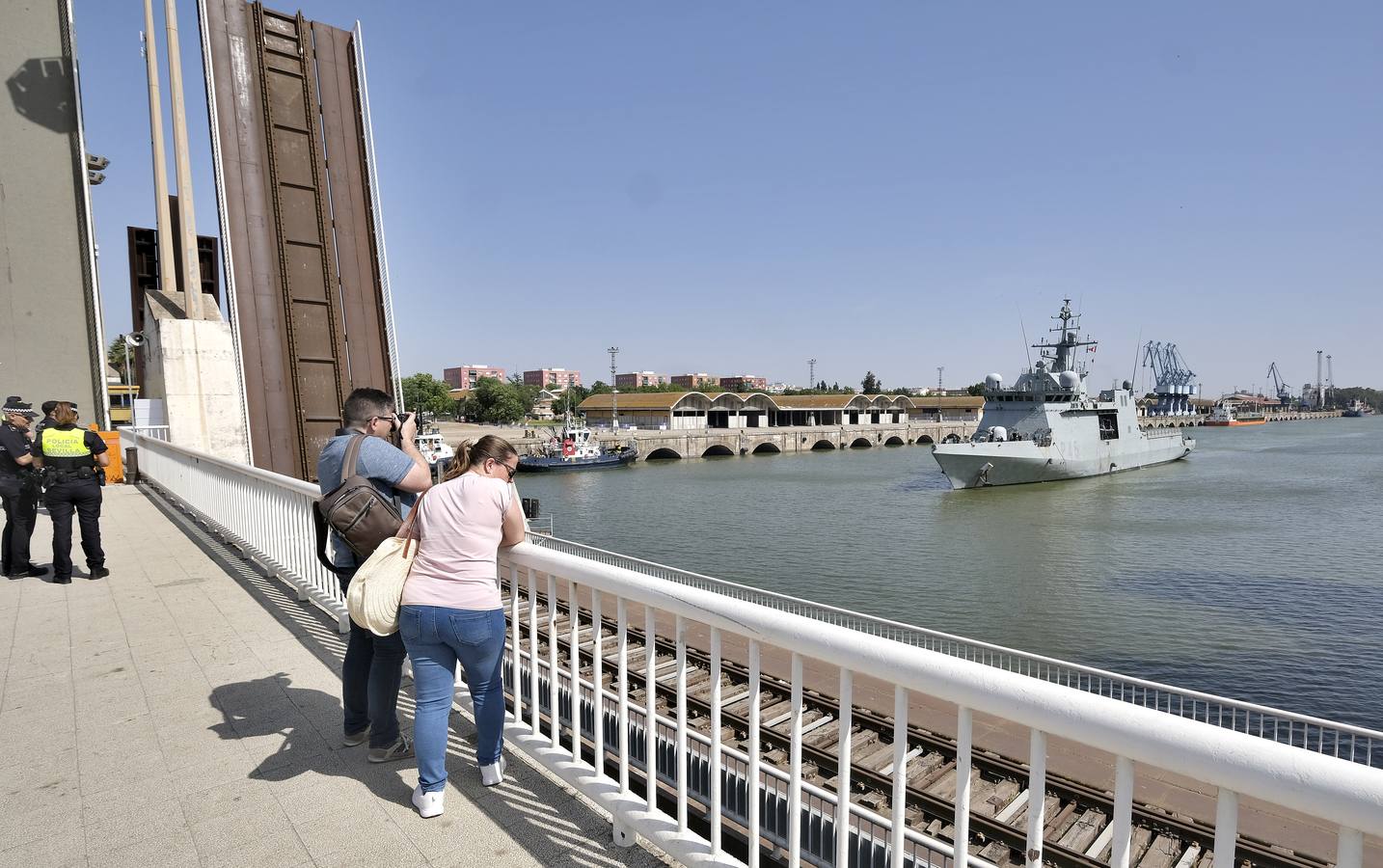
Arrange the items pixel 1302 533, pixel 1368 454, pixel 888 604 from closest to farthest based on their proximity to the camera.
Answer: pixel 888 604 → pixel 1302 533 → pixel 1368 454

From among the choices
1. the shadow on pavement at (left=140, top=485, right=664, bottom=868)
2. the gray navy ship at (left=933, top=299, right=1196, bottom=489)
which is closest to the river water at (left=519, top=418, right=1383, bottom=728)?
the gray navy ship at (left=933, top=299, right=1196, bottom=489)

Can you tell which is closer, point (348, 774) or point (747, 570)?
point (348, 774)

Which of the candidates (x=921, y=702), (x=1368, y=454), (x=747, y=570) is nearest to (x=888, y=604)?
(x=747, y=570)

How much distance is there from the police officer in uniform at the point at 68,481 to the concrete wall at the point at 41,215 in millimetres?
12949

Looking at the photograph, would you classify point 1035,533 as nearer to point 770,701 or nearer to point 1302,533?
point 1302,533

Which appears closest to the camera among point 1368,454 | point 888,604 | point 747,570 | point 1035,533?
point 888,604

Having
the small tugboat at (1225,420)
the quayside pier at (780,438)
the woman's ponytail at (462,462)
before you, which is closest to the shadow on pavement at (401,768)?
the woman's ponytail at (462,462)

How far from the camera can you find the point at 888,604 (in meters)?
14.3

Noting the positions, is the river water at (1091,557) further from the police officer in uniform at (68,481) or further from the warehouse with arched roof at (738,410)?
the warehouse with arched roof at (738,410)

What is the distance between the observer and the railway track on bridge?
4332 millimetres

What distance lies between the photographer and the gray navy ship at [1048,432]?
113ft

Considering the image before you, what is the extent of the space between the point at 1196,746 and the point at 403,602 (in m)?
2.28

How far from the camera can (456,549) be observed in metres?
2.43

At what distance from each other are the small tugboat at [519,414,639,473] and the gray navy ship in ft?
76.1
